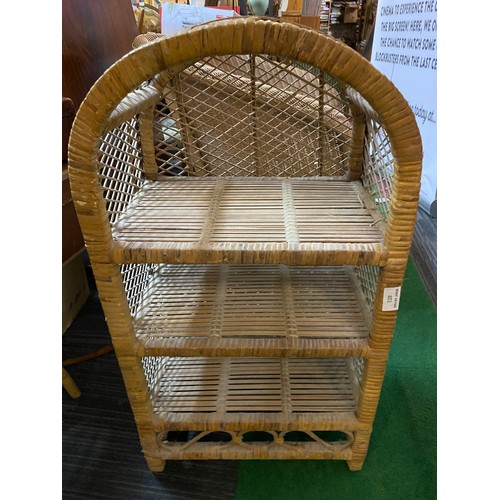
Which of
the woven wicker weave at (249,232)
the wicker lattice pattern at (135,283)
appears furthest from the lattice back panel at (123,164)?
the wicker lattice pattern at (135,283)

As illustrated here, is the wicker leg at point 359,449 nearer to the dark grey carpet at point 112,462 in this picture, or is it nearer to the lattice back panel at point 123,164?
the dark grey carpet at point 112,462

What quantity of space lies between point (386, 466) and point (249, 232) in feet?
2.31

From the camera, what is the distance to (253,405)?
94 centimetres

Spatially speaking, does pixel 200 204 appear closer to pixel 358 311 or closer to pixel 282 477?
pixel 358 311

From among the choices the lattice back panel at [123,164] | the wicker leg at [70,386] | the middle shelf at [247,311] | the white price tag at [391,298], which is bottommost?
the wicker leg at [70,386]

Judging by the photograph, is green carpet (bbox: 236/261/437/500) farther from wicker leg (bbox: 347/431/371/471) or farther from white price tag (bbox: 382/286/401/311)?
white price tag (bbox: 382/286/401/311)

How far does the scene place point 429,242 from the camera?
68.8 inches

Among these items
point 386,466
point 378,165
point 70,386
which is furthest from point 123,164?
point 386,466

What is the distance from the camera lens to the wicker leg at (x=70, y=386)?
1.12m

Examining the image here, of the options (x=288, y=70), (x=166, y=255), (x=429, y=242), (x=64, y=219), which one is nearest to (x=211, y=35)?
(x=166, y=255)

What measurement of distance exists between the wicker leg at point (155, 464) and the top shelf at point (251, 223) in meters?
0.56

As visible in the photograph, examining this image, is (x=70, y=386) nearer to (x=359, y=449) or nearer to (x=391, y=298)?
(x=359, y=449)

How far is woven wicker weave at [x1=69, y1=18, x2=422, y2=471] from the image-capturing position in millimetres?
572

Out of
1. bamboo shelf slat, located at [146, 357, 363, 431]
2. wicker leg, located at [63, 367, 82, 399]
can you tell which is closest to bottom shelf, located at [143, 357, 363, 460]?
bamboo shelf slat, located at [146, 357, 363, 431]
